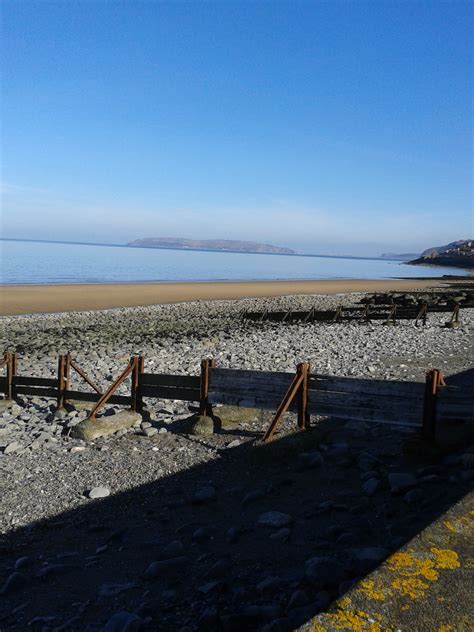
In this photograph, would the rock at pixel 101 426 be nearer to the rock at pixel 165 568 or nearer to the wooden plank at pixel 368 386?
the wooden plank at pixel 368 386

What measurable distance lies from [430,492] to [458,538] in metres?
2.60

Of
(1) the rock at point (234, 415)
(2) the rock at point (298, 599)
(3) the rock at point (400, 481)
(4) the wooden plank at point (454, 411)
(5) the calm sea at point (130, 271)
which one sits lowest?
(1) the rock at point (234, 415)

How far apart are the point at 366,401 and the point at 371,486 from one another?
221 cm

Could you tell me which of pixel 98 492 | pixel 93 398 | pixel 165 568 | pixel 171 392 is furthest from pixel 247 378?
pixel 165 568

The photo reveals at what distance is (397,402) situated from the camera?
336 inches

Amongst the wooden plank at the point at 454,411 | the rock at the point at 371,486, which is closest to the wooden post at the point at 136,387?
the rock at the point at 371,486

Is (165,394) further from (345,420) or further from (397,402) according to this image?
(397,402)

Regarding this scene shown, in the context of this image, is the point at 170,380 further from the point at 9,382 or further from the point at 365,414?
the point at 9,382

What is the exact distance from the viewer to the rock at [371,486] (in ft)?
21.8

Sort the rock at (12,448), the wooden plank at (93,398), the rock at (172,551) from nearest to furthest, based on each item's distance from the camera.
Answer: the rock at (172,551) < the rock at (12,448) < the wooden plank at (93,398)

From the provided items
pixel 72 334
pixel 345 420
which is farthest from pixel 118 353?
pixel 345 420

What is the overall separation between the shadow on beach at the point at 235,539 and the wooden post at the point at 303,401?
1.27ft

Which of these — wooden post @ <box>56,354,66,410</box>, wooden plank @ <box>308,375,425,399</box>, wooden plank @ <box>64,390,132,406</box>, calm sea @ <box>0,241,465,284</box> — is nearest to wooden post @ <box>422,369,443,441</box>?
wooden plank @ <box>308,375,425,399</box>

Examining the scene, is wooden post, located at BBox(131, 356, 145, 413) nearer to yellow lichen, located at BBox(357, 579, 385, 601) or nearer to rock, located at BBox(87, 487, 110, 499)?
rock, located at BBox(87, 487, 110, 499)
